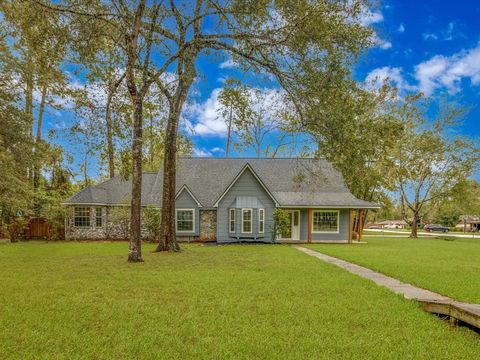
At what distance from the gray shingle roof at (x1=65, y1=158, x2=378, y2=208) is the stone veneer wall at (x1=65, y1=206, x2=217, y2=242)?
80cm

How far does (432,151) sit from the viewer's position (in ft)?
114

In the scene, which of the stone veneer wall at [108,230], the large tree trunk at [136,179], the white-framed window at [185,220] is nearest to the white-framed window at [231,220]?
the stone veneer wall at [108,230]

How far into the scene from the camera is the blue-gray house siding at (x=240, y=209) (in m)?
23.1

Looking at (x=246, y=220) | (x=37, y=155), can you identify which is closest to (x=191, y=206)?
(x=246, y=220)

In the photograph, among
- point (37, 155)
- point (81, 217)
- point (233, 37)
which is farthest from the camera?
point (81, 217)

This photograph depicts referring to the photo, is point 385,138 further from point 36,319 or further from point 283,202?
point 283,202

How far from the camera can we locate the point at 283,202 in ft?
79.2

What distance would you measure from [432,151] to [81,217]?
31.3 metres

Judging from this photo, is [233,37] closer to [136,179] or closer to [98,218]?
[136,179]

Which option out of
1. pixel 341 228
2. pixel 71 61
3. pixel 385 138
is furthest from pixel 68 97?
pixel 341 228

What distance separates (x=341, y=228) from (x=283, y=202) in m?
4.59

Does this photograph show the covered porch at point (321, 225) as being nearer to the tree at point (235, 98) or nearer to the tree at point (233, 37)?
the tree at point (235, 98)

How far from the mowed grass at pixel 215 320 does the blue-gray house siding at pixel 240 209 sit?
43.8 feet

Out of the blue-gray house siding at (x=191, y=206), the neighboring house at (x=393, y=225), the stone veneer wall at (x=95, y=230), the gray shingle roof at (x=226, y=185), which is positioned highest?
the gray shingle roof at (x=226, y=185)
